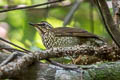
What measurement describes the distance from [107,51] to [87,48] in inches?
13.1

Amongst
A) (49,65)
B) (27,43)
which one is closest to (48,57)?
(49,65)

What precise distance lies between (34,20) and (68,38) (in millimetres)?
866

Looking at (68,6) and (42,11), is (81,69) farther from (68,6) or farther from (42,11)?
(68,6)

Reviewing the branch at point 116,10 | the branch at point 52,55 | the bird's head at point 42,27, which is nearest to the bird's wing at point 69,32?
the bird's head at point 42,27

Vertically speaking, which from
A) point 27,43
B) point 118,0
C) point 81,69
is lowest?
point 81,69

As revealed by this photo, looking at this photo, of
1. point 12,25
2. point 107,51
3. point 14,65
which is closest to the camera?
point 14,65

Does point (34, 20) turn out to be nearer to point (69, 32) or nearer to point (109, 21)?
point (69, 32)

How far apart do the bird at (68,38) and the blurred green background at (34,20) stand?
22cm

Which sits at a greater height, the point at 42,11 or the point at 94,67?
the point at 42,11

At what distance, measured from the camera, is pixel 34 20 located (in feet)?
15.7

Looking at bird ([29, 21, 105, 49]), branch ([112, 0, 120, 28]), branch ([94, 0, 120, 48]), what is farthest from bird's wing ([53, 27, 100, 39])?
branch ([94, 0, 120, 48])

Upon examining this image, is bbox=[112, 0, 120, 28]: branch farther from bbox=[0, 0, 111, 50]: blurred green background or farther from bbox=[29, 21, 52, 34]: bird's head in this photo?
bbox=[29, 21, 52, 34]: bird's head

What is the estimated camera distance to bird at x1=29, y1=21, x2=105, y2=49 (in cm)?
395

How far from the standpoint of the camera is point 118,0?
142 inches
